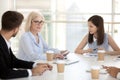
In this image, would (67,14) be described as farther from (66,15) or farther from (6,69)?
(6,69)

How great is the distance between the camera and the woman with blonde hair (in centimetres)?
279

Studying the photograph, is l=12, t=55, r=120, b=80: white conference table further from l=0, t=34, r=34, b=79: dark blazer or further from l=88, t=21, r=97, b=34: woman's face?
l=88, t=21, r=97, b=34: woman's face

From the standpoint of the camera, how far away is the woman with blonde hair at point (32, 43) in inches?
110

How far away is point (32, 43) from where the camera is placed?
9.60ft

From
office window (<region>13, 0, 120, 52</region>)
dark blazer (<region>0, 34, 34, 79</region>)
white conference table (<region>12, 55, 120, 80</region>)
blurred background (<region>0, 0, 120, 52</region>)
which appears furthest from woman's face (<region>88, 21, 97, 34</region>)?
office window (<region>13, 0, 120, 52</region>)

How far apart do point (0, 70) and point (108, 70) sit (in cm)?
81

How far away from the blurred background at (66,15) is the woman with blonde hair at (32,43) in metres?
2.28

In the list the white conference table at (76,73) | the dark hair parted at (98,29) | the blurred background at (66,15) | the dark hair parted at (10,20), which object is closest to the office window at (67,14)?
the blurred background at (66,15)

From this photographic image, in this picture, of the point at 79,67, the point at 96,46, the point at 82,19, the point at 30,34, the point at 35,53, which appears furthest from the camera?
the point at 82,19

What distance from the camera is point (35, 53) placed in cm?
280

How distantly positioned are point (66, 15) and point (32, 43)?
9.42 ft

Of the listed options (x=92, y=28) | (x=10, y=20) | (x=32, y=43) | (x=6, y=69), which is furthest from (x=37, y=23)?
(x=6, y=69)

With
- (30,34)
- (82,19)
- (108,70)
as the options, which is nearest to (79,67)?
(108,70)

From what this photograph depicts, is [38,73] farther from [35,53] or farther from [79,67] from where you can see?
[35,53]
